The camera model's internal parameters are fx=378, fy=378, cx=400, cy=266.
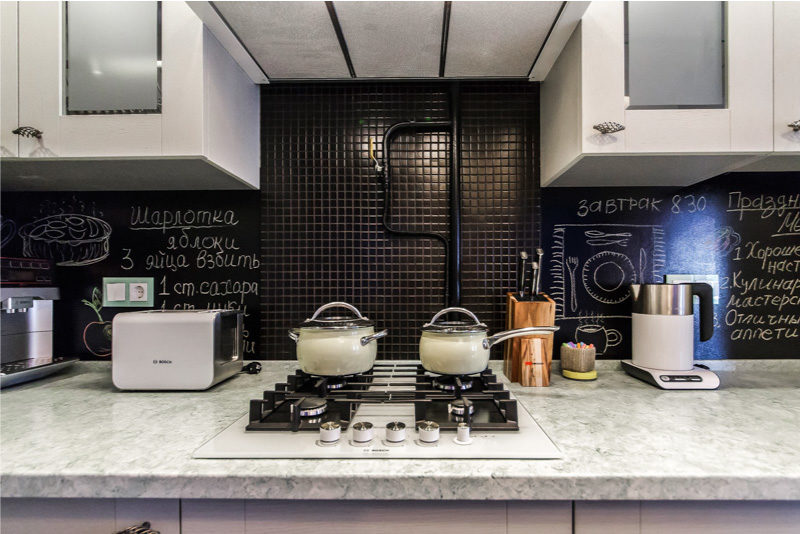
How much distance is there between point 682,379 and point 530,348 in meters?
0.46

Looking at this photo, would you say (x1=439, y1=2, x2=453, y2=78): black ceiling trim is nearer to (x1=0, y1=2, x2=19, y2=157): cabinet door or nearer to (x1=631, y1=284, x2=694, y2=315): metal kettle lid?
(x1=631, y1=284, x2=694, y2=315): metal kettle lid

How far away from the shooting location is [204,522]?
0.70 metres

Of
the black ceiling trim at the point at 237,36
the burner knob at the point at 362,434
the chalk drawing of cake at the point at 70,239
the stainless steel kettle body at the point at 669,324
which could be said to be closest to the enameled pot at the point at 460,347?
the burner knob at the point at 362,434

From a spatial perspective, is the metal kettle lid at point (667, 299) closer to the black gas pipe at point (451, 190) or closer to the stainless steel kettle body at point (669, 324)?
the stainless steel kettle body at point (669, 324)

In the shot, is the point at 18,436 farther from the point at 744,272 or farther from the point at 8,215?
the point at 744,272

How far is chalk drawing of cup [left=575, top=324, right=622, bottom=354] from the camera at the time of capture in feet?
4.67

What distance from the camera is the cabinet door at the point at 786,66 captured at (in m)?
1.02

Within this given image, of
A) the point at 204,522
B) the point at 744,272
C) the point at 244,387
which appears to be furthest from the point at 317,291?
the point at 744,272

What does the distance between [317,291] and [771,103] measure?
149 centimetres

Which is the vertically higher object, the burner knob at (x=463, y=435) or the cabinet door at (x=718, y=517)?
the burner knob at (x=463, y=435)

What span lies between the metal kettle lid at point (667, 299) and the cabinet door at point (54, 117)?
158 cm

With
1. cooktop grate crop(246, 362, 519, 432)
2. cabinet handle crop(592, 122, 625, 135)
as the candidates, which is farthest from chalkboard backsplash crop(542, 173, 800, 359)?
cooktop grate crop(246, 362, 519, 432)

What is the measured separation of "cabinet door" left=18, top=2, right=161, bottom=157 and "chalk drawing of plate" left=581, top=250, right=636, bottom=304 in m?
1.48

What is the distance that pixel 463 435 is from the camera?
756mm
